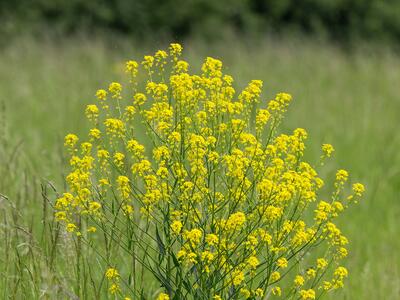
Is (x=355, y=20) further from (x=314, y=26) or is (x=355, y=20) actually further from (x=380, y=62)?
(x=380, y=62)

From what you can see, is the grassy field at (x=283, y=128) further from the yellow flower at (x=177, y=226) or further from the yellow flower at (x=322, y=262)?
the yellow flower at (x=322, y=262)

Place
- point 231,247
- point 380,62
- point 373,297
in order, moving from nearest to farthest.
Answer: point 231,247 → point 373,297 → point 380,62

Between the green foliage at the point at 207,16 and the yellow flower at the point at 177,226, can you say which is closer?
the yellow flower at the point at 177,226

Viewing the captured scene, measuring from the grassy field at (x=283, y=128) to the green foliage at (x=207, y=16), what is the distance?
61cm

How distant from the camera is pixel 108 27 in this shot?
14.6 meters

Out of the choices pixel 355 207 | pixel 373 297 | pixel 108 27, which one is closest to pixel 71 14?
pixel 108 27

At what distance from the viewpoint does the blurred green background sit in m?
4.61

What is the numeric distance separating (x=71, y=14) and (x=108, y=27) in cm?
83

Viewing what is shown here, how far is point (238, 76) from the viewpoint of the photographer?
3.79 metres

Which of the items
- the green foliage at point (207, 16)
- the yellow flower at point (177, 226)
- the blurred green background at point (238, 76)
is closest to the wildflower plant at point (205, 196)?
the yellow flower at point (177, 226)

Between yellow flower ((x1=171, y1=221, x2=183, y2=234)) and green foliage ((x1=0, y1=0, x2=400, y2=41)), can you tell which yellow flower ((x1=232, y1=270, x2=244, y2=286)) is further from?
green foliage ((x1=0, y1=0, x2=400, y2=41))

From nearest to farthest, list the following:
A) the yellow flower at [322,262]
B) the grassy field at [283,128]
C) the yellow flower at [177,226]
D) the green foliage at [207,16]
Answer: the yellow flower at [177,226] < the yellow flower at [322,262] < the grassy field at [283,128] < the green foliage at [207,16]

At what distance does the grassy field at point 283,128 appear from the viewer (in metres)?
4.09

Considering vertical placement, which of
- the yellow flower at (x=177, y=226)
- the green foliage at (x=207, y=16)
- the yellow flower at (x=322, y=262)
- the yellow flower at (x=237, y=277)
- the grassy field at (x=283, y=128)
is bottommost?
the yellow flower at (x=237, y=277)
